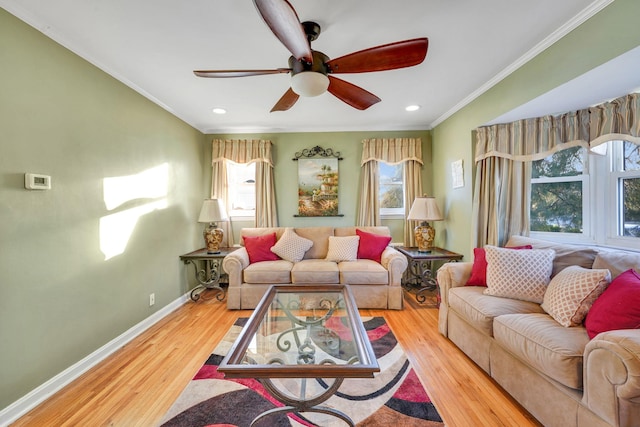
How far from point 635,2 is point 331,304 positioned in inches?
105

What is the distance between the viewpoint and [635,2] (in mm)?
1535

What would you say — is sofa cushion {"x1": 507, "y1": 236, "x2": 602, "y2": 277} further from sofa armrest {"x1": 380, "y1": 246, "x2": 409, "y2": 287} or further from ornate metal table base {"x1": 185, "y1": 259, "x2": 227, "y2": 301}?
ornate metal table base {"x1": 185, "y1": 259, "x2": 227, "y2": 301}

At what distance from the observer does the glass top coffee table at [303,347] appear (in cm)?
123

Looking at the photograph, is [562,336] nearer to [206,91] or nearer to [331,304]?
[331,304]

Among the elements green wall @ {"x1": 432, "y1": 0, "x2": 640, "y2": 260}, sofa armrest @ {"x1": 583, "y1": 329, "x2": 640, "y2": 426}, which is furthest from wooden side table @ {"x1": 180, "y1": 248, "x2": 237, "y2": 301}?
sofa armrest @ {"x1": 583, "y1": 329, "x2": 640, "y2": 426}

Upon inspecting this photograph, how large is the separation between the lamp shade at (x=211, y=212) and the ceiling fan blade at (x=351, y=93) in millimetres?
2386

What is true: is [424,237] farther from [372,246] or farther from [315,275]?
→ [315,275]

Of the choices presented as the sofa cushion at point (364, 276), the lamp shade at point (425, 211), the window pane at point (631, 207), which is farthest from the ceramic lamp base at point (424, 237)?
the window pane at point (631, 207)

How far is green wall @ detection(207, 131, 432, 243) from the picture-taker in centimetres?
429

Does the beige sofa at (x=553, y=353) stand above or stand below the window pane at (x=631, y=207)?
below

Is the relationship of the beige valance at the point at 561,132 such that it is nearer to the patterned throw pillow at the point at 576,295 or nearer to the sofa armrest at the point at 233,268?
the patterned throw pillow at the point at 576,295

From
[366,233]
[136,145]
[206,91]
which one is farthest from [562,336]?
[136,145]

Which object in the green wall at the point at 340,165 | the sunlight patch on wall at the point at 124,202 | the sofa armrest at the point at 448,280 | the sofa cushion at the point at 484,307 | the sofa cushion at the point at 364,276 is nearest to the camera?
the sofa cushion at the point at 484,307

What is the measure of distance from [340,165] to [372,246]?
1405 mm
